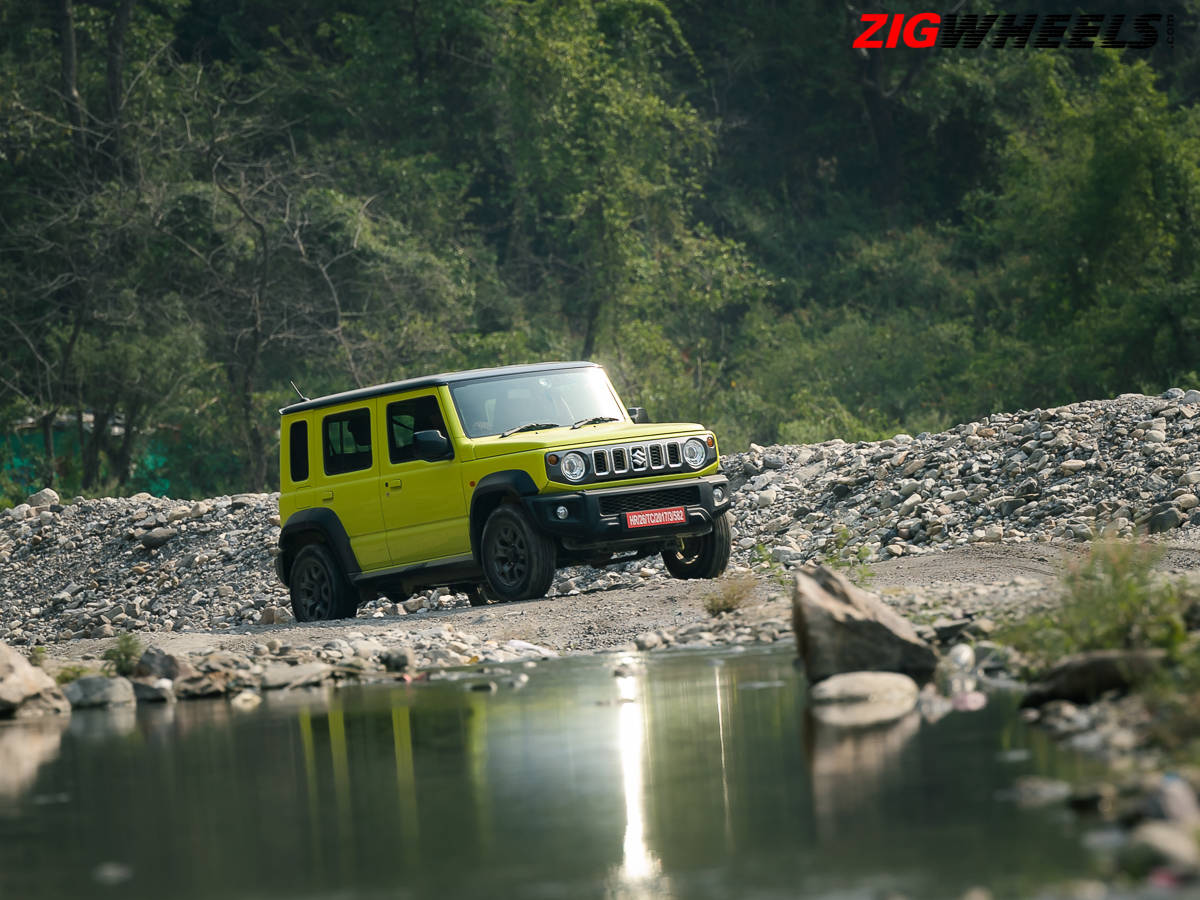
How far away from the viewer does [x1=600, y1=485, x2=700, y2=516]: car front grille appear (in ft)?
47.1

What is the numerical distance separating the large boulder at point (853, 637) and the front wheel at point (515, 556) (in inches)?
197

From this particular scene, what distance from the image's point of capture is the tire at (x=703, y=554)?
15.3 m

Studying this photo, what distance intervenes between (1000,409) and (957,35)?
1406cm

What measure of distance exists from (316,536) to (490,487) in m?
2.52

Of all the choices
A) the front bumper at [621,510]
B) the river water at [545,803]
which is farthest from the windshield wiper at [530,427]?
the river water at [545,803]

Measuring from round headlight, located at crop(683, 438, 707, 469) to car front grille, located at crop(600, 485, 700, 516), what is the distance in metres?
0.22

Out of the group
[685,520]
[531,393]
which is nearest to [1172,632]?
[685,520]

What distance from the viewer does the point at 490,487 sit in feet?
47.4

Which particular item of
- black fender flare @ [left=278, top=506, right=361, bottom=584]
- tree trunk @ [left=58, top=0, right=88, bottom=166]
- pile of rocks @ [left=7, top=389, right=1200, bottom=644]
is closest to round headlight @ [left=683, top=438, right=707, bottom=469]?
pile of rocks @ [left=7, top=389, right=1200, bottom=644]

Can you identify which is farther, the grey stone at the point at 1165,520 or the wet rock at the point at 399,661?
the grey stone at the point at 1165,520

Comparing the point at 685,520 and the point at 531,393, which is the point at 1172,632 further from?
the point at 531,393

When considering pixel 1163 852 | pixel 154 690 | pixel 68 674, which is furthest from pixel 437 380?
pixel 1163 852

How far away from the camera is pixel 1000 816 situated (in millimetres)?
5762

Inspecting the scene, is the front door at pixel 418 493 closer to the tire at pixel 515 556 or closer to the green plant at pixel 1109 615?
the tire at pixel 515 556
